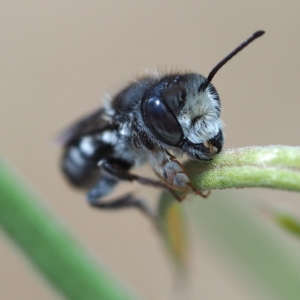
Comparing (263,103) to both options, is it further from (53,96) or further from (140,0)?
(53,96)

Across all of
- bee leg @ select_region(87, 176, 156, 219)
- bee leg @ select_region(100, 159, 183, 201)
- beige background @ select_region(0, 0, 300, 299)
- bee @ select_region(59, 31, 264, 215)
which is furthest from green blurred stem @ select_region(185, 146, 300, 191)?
beige background @ select_region(0, 0, 300, 299)

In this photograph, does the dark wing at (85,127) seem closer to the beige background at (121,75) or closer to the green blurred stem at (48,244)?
the green blurred stem at (48,244)

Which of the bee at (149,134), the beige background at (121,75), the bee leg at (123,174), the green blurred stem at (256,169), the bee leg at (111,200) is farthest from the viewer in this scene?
the beige background at (121,75)

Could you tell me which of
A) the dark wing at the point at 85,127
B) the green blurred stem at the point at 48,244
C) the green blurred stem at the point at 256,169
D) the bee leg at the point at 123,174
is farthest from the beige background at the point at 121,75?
the green blurred stem at the point at 256,169

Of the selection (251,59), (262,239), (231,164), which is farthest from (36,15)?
(231,164)

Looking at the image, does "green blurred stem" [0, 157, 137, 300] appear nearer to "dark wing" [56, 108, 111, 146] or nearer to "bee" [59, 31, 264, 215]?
"bee" [59, 31, 264, 215]

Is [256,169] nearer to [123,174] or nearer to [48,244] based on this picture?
[48,244]
